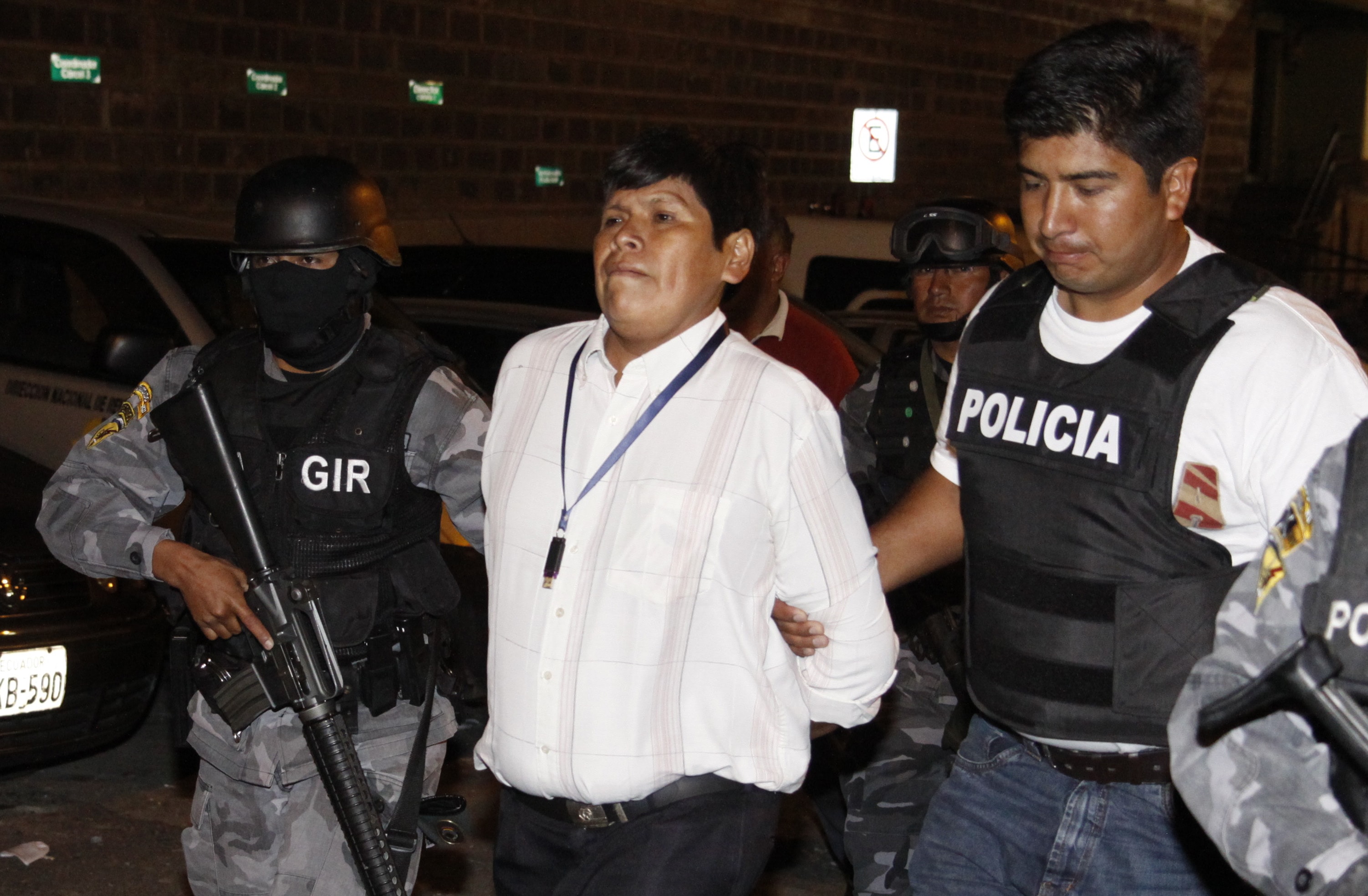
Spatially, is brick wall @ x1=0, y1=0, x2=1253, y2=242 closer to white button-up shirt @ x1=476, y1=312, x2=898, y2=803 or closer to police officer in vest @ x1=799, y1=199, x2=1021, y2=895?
police officer in vest @ x1=799, y1=199, x2=1021, y2=895

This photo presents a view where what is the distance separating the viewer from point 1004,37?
18703mm

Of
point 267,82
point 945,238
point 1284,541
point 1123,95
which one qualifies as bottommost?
point 1284,541

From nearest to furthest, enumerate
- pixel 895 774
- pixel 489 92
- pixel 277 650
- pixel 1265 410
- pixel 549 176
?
pixel 1265 410
pixel 277 650
pixel 895 774
pixel 489 92
pixel 549 176

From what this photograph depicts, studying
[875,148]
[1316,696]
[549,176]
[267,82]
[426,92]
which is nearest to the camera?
[1316,696]

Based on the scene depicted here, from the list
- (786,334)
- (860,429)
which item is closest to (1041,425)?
(860,429)

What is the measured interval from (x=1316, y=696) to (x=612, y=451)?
1304 millimetres

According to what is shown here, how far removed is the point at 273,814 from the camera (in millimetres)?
3152

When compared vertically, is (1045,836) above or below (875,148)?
below

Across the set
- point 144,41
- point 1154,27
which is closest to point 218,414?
point 1154,27

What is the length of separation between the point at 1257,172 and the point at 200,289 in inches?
912

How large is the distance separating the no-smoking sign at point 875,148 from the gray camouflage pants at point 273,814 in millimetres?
12484

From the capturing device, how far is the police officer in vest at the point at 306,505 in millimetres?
3152

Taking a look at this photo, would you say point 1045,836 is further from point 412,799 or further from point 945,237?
point 945,237

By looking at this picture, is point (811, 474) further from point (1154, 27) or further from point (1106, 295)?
point (1154, 27)
